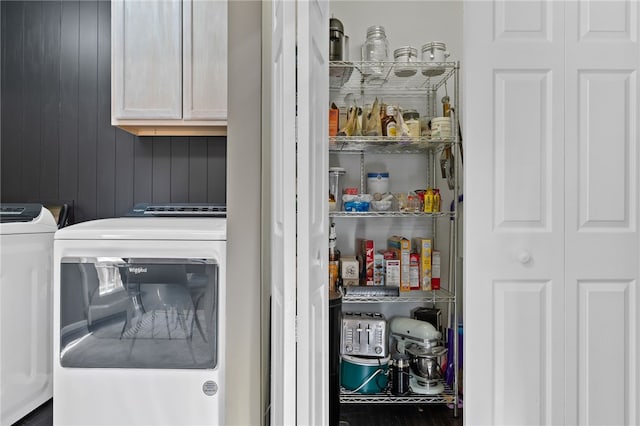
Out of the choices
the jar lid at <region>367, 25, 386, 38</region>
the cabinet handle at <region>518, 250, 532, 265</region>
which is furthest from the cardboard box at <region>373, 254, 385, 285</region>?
the jar lid at <region>367, 25, 386, 38</region>

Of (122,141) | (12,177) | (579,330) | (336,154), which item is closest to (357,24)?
(336,154)

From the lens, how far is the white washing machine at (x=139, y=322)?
5.56ft

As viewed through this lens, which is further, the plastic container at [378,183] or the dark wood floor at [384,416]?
the plastic container at [378,183]

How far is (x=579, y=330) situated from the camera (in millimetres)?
1729

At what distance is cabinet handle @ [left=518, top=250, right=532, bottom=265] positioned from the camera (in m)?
1.72

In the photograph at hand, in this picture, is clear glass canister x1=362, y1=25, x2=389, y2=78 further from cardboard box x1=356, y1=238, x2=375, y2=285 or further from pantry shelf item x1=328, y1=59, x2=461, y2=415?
cardboard box x1=356, y1=238, x2=375, y2=285

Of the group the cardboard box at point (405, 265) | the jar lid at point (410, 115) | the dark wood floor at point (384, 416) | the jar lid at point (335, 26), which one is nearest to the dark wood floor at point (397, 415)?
the dark wood floor at point (384, 416)

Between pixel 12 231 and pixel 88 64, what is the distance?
45.0 inches

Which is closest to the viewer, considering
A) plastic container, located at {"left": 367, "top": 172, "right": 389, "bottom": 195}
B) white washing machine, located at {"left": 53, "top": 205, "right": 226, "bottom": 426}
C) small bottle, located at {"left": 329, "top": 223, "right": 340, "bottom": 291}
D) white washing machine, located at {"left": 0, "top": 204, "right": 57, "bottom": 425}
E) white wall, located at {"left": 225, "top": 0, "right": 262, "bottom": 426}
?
white wall, located at {"left": 225, "top": 0, "right": 262, "bottom": 426}

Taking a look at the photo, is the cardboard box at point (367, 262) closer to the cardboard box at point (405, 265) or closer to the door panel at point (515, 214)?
the cardboard box at point (405, 265)

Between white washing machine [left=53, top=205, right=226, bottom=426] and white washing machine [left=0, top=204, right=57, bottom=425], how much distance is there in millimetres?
388

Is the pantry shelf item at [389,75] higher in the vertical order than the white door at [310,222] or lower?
higher

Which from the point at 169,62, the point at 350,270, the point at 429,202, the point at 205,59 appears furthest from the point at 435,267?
the point at 169,62

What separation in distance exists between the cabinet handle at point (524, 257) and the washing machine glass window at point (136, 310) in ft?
3.98
